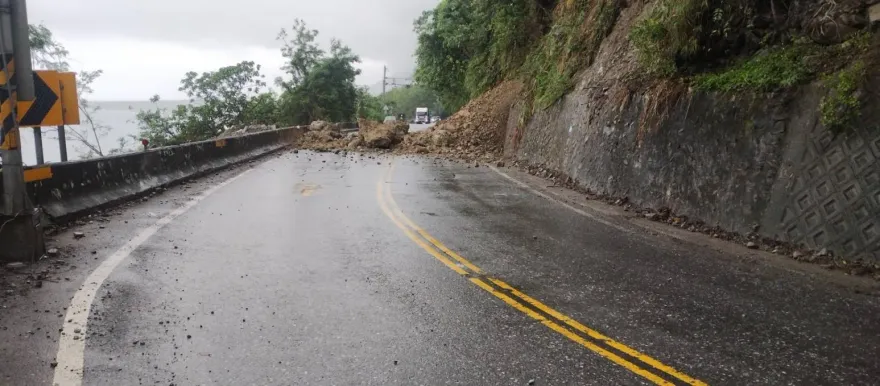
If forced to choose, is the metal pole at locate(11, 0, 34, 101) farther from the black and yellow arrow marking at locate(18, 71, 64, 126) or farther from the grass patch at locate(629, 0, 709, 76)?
the grass patch at locate(629, 0, 709, 76)

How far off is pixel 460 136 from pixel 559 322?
61.5 feet

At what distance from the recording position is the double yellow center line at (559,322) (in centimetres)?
375

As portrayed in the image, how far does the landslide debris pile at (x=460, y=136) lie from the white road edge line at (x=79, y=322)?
1401cm

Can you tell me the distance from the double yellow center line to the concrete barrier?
4.84 meters

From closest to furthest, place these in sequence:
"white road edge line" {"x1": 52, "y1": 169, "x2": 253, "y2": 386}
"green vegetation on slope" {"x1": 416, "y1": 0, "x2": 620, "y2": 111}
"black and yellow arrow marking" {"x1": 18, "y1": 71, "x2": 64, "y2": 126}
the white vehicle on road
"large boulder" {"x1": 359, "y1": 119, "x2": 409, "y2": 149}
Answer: "white road edge line" {"x1": 52, "y1": 169, "x2": 253, "y2": 386} < "black and yellow arrow marking" {"x1": 18, "y1": 71, "x2": 64, "y2": 126} < "green vegetation on slope" {"x1": 416, "y1": 0, "x2": 620, "y2": 111} < "large boulder" {"x1": 359, "y1": 119, "x2": 409, "y2": 149} < the white vehicle on road

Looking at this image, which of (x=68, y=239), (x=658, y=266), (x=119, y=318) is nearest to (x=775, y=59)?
(x=658, y=266)

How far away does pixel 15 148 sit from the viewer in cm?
630

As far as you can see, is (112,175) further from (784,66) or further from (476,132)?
(476,132)

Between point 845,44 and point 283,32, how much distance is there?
45.6 meters

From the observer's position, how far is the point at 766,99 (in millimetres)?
7426

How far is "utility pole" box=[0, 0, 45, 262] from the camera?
19.9 ft

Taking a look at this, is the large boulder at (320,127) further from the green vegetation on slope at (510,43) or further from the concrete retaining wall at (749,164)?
the concrete retaining wall at (749,164)

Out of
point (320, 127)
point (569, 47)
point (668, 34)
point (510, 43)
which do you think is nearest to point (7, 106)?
point (668, 34)

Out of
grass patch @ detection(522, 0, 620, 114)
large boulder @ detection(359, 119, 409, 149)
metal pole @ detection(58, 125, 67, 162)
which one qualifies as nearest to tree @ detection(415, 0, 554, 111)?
grass patch @ detection(522, 0, 620, 114)
